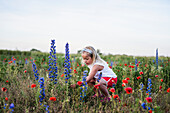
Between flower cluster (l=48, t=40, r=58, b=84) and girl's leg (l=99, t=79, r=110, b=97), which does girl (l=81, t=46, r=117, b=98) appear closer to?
girl's leg (l=99, t=79, r=110, b=97)

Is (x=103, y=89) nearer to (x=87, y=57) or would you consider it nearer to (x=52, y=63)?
(x=87, y=57)

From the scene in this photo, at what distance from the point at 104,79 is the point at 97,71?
0.26 meters

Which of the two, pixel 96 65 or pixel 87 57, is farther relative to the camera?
pixel 87 57

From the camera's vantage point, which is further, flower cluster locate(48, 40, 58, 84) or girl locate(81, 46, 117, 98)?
girl locate(81, 46, 117, 98)

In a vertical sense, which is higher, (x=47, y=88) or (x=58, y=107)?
(x=47, y=88)

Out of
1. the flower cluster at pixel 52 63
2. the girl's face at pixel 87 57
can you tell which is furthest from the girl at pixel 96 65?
the flower cluster at pixel 52 63

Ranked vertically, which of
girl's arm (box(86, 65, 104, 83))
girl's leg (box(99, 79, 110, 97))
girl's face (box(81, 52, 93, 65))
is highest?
girl's face (box(81, 52, 93, 65))

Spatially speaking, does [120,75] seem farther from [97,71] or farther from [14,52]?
[14,52]

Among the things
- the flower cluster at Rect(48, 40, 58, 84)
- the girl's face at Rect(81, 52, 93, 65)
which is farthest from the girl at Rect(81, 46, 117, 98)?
the flower cluster at Rect(48, 40, 58, 84)

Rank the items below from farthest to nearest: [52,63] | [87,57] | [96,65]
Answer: [87,57] < [96,65] < [52,63]

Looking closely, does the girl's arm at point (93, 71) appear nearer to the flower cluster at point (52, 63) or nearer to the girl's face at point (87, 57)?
the girl's face at point (87, 57)

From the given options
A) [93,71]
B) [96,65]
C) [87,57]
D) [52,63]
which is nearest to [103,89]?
[93,71]

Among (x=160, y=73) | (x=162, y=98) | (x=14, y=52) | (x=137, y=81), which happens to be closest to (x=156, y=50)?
(x=160, y=73)

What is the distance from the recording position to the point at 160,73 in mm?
5633
